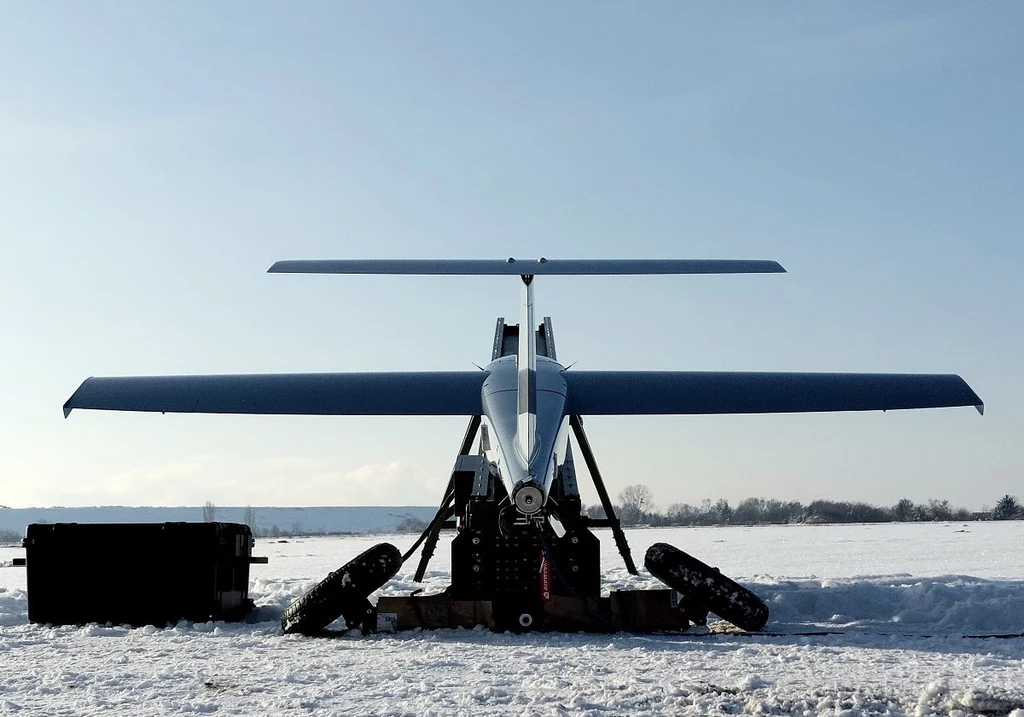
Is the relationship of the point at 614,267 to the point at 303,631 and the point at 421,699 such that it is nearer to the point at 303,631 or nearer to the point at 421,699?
the point at 303,631

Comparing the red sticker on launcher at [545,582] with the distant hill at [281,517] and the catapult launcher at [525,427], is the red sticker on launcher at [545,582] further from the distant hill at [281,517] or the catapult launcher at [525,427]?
the distant hill at [281,517]

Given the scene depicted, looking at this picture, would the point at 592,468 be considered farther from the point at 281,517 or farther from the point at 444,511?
the point at 281,517

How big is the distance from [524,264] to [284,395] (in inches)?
167

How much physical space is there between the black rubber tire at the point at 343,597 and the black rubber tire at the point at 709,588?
2.97 m

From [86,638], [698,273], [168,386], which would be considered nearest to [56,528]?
[86,638]

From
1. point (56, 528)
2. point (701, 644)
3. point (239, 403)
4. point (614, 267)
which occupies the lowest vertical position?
point (701, 644)

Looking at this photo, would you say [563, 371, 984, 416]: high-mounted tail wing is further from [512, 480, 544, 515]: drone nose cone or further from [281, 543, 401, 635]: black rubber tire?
[512, 480, 544, 515]: drone nose cone

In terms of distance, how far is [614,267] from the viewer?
17.0 m

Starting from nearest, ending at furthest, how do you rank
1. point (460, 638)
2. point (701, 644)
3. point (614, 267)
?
point (701, 644), point (460, 638), point (614, 267)

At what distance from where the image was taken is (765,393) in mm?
14938

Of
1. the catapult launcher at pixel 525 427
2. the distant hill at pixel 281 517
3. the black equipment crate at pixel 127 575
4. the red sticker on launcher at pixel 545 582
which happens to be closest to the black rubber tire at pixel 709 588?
the catapult launcher at pixel 525 427

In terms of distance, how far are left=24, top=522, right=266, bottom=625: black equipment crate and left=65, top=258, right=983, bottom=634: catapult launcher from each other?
173 cm

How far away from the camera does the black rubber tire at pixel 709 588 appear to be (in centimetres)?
1055

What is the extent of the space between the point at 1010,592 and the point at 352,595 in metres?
7.87
